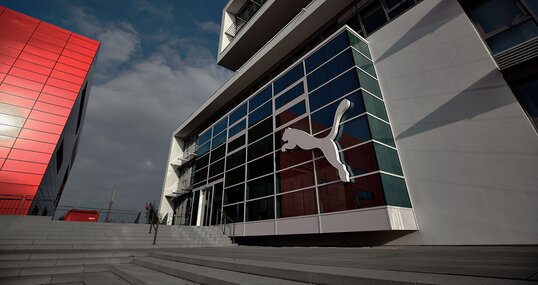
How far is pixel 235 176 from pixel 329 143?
988 centimetres

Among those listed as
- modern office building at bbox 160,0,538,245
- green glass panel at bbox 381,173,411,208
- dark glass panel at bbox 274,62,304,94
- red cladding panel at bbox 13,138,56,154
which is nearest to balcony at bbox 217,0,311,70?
modern office building at bbox 160,0,538,245

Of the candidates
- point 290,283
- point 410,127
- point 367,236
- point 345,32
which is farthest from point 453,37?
point 290,283

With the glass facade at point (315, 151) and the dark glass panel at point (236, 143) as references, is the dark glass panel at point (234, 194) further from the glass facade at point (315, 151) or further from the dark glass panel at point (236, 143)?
the dark glass panel at point (236, 143)

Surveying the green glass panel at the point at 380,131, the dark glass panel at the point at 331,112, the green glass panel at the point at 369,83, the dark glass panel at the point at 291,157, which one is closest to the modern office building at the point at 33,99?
the dark glass panel at the point at 291,157

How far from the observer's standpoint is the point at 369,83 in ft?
39.8

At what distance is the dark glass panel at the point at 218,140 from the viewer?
23.0 meters

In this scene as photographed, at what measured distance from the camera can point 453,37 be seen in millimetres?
10227

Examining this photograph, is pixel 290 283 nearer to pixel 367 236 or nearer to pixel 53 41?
pixel 367 236

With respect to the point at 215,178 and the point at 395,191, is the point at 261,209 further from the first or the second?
the point at 395,191

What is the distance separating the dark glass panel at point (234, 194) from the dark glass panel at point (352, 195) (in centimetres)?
762

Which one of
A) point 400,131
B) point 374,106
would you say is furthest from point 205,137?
point 400,131

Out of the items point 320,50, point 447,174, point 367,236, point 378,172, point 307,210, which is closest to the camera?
point 447,174

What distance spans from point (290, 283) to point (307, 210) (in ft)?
30.0

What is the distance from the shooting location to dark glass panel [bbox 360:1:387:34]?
45.2 ft
